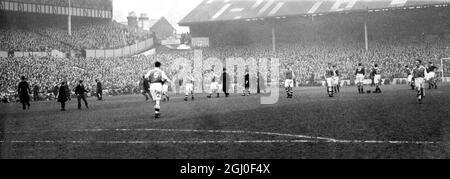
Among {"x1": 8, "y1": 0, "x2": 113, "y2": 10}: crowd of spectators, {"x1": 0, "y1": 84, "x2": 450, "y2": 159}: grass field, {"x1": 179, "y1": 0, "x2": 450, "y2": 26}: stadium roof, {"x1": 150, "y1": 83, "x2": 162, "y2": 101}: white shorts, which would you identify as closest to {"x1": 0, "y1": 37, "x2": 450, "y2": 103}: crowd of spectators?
{"x1": 179, "y1": 0, "x2": 450, "y2": 26}: stadium roof

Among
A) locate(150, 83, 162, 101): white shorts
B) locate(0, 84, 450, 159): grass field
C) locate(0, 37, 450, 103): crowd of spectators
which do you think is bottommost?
locate(0, 84, 450, 159): grass field

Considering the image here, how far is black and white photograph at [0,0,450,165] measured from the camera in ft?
35.1

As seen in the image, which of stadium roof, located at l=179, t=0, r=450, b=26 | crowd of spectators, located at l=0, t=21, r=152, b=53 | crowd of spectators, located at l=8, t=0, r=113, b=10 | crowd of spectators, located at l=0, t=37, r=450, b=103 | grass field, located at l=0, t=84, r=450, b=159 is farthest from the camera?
crowd of spectators, located at l=8, t=0, r=113, b=10

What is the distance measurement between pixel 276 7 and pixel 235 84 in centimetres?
2497

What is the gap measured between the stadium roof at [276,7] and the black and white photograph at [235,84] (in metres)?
0.23

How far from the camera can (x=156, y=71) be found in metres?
18.6

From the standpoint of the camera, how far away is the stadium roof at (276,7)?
52750 mm

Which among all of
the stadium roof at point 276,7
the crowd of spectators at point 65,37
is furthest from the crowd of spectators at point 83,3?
the stadium roof at point 276,7

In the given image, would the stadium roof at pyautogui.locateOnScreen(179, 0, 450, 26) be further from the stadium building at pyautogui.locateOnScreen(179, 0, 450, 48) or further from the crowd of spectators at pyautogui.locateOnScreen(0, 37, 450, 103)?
the crowd of spectators at pyautogui.locateOnScreen(0, 37, 450, 103)

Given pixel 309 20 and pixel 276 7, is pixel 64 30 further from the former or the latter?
pixel 309 20

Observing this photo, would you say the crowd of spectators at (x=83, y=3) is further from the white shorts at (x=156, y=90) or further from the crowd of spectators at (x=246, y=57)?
the white shorts at (x=156, y=90)

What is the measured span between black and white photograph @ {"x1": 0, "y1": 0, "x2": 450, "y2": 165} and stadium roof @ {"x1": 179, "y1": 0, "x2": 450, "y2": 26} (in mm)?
234

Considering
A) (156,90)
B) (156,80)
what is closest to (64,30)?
(156,80)
